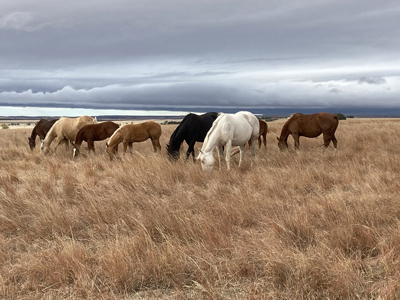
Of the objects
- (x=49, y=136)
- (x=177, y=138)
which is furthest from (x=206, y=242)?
(x=49, y=136)

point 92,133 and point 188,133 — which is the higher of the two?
point 188,133

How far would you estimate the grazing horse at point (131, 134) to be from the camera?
12627 millimetres

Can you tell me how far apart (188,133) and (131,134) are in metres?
2.74

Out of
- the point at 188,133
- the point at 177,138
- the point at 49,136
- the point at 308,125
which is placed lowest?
the point at 49,136

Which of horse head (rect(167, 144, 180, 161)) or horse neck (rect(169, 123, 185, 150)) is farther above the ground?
horse neck (rect(169, 123, 185, 150))

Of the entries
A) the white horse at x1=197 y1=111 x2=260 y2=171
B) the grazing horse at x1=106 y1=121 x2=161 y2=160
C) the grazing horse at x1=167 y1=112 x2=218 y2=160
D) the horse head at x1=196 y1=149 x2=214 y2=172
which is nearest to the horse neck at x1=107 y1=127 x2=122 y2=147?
the grazing horse at x1=106 y1=121 x2=161 y2=160

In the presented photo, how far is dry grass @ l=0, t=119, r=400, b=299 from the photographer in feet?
10.4

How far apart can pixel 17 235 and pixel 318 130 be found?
38.4 feet

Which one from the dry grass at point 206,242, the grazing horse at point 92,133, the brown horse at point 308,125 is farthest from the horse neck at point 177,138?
the brown horse at point 308,125

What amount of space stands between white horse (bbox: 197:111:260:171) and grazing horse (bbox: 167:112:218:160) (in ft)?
3.86

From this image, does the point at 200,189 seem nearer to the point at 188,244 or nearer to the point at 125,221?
the point at 125,221

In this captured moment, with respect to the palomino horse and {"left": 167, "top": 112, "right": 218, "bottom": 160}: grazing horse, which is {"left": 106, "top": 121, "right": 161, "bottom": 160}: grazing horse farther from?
the palomino horse

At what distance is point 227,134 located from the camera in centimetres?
1018

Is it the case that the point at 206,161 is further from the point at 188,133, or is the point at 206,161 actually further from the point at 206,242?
the point at 206,242
